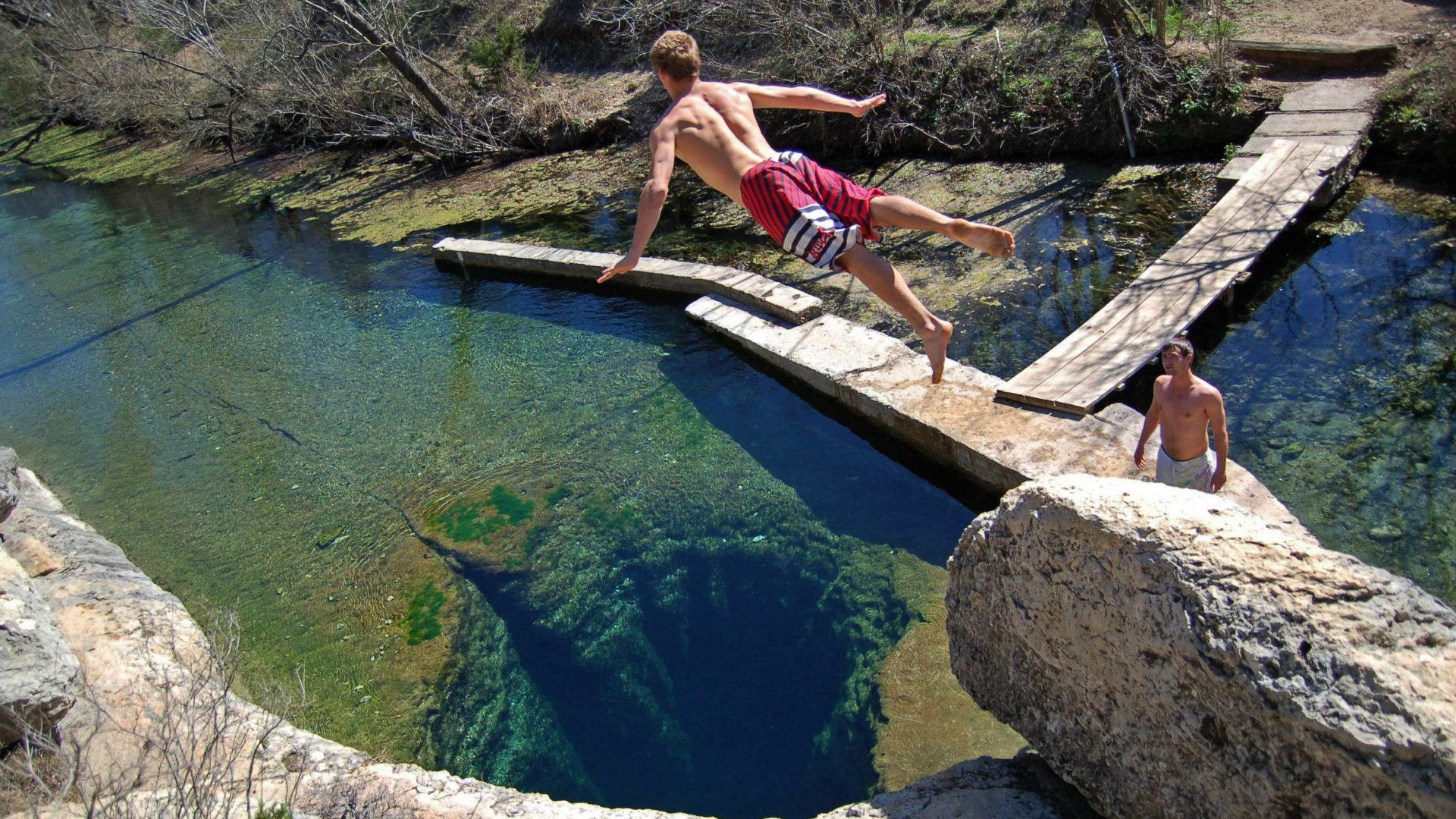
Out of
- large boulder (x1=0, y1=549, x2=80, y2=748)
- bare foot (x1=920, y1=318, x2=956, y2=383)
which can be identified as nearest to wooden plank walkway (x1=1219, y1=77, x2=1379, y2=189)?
bare foot (x1=920, y1=318, x2=956, y2=383)

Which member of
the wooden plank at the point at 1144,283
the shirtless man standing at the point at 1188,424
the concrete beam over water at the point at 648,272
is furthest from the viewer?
the concrete beam over water at the point at 648,272

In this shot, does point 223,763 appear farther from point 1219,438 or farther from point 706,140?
point 1219,438

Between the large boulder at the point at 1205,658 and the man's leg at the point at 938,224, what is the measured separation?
1.67 meters

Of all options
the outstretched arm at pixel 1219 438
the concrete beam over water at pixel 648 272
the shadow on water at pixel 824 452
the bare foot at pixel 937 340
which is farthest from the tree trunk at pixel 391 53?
the outstretched arm at pixel 1219 438

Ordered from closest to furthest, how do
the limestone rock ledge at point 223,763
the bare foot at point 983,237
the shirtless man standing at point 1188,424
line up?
the limestone rock ledge at point 223,763
the shirtless man standing at point 1188,424
the bare foot at point 983,237

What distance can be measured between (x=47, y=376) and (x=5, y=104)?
67.2 ft

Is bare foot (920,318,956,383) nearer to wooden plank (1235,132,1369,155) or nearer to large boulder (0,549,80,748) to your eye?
large boulder (0,549,80,748)

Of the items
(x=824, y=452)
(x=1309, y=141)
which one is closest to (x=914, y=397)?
(x=824, y=452)

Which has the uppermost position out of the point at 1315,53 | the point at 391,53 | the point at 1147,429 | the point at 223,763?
the point at 1315,53

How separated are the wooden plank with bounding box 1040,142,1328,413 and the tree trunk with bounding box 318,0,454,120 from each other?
1042cm

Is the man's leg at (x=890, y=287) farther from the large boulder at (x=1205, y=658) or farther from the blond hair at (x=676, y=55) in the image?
the large boulder at (x=1205, y=658)

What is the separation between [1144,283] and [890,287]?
7.87ft

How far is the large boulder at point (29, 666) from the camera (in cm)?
323

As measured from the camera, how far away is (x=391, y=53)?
12711mm
